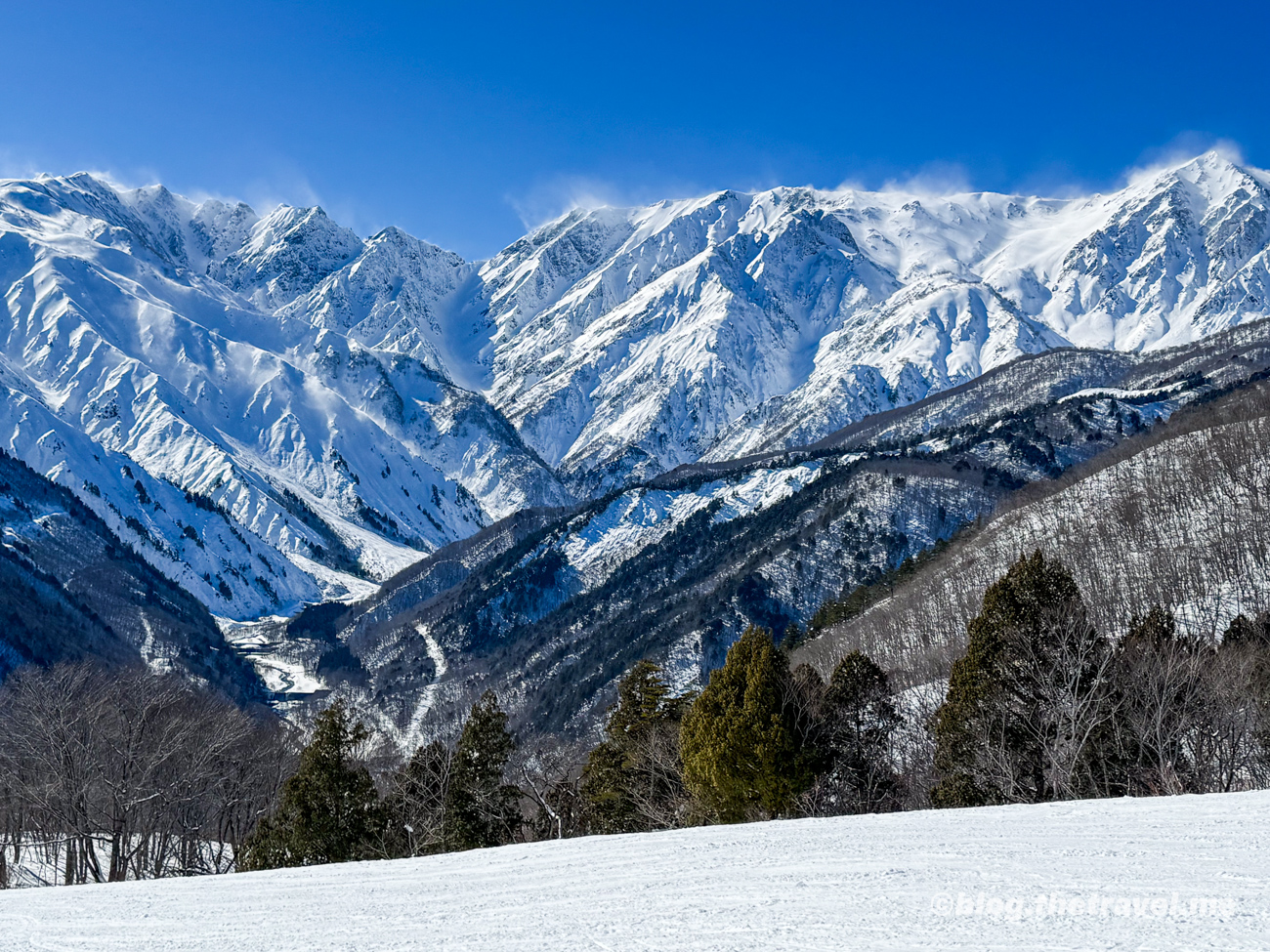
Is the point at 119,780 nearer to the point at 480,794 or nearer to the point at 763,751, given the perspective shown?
the point at 480,794

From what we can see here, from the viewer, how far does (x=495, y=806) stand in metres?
39.8

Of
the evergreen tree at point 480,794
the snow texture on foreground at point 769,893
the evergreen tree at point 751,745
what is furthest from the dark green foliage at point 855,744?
the snow texture on foreground at point 769,893

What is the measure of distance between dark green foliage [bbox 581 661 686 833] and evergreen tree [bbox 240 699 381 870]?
9332 mm

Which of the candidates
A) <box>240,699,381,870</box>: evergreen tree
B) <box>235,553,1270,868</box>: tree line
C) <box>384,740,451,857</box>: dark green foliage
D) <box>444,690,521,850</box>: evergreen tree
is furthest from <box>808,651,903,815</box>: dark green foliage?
<box>240,699,381,870</box>: evergreen tree

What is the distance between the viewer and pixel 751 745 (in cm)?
3222

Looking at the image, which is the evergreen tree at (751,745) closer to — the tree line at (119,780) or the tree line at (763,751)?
the tree line at (763,751)

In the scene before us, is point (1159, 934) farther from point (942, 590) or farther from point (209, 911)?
point (942, 590)

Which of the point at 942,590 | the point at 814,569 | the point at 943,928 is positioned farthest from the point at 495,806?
the point at 814,569

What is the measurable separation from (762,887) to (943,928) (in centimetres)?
339

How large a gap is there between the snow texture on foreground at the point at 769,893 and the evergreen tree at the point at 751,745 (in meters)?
11.4

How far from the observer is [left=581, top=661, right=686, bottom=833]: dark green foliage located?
39906 millimetres

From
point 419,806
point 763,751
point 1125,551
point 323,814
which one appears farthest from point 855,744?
point 1125,551

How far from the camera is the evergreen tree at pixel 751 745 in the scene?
106 ft

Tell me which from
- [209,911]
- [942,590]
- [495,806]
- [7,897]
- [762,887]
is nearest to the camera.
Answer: [762,887]
